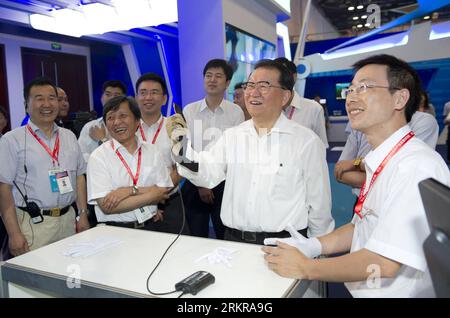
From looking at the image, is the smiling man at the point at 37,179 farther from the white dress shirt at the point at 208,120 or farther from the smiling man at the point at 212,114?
the white dress shirt at the point at 208,120

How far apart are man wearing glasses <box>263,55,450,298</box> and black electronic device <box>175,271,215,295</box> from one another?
0.85 ft

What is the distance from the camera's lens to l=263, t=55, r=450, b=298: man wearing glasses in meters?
1.13

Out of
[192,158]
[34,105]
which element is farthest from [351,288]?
[34,105]

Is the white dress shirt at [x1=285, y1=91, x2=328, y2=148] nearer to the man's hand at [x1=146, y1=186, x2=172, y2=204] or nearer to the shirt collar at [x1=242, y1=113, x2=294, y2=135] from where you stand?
the shirt collar at [x1=242, y1=113, x2=294, y2=135]

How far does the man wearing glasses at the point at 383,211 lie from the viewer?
3.71 ft

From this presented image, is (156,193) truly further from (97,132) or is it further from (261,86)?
(97,132)

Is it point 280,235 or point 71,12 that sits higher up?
point 71,12

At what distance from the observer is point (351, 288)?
1.41m

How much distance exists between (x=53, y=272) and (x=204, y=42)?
134 inches

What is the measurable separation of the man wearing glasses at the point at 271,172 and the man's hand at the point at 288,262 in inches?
20.6

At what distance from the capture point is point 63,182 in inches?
96.5

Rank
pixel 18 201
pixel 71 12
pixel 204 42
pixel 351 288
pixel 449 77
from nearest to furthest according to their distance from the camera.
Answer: pixel 351 288
pixel 18 201
pixel 204 42
pixel 71 12
pixel 449 77

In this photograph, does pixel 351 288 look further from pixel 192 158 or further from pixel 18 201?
pixel 18 201

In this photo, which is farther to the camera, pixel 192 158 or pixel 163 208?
pixel 163 208
